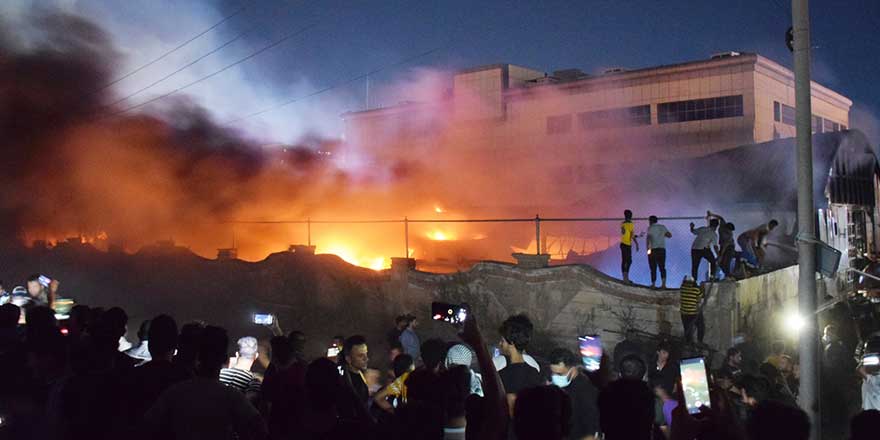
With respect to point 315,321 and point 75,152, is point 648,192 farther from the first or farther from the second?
point 75,152

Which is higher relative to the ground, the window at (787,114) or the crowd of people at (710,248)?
the window at (787,114)

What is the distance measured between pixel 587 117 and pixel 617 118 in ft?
4.70

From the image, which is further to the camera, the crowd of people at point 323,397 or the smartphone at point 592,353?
the smartphone at point 592,353

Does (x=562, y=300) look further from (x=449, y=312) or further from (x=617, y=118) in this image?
(x=617, y=118)

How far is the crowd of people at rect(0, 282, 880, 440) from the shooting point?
A: 312 cm

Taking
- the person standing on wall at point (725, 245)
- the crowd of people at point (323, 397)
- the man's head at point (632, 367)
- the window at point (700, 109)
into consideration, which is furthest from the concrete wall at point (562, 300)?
the window at point (700, 109)

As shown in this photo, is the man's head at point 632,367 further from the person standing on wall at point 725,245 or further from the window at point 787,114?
the window at point 787,114

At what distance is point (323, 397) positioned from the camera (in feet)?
12.8

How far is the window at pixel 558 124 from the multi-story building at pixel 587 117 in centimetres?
5

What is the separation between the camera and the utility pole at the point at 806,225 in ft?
19.7

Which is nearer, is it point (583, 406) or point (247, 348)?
point (583, 406)

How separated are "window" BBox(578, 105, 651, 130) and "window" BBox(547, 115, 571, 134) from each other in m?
0.73

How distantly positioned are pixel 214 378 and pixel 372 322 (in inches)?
445

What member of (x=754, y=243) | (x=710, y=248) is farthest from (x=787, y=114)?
(x=710, y=248)
